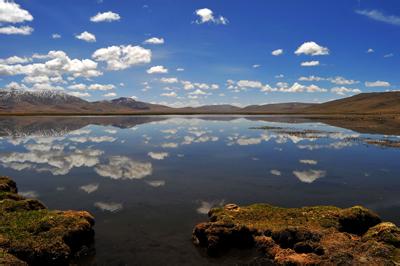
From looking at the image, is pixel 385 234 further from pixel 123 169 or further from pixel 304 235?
pixel 123 169

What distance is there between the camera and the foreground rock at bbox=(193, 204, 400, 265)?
1686 cm

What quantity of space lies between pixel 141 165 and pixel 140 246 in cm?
2424

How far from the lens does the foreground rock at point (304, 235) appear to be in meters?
16.9

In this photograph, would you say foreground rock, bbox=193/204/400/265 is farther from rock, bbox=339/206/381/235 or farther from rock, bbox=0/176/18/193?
rock, bbox=0/176/18/193

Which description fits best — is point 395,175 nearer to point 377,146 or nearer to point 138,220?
point 377,146

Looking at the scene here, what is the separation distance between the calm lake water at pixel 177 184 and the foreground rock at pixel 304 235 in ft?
5.75

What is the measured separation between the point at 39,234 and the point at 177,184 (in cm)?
1629

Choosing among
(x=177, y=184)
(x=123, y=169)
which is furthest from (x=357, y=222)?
(x=123, y=169)

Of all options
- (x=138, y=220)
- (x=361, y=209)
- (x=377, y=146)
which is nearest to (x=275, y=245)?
(x=361, y=209)

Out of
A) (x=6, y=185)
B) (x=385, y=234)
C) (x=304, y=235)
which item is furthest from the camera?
(x=6, y=185)

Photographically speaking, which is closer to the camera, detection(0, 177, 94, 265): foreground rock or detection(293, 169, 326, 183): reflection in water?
detection(0, 177, 94, 265): foreground rock

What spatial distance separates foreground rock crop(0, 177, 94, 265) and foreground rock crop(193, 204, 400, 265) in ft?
22.1

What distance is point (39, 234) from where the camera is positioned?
18.4 m

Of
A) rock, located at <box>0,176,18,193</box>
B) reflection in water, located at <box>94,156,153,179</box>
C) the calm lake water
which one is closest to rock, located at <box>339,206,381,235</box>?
the calm lake water
